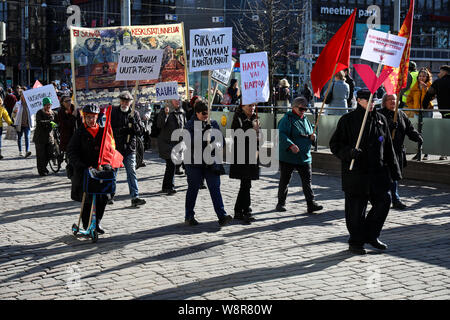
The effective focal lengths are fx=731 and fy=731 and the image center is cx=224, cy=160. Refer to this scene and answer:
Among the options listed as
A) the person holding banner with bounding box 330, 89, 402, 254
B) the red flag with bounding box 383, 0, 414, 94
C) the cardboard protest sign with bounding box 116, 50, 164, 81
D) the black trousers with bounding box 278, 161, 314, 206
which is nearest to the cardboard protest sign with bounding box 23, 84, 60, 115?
the cardboard protest sign with bounding box 116, 50, 164, 81

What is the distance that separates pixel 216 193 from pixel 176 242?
1291 millimetres

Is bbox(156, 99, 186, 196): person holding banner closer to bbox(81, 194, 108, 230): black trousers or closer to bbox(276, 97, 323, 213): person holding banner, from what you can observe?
bbox(276, 97, 323, 213): person holding banner

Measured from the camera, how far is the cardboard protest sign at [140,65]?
13.2 m

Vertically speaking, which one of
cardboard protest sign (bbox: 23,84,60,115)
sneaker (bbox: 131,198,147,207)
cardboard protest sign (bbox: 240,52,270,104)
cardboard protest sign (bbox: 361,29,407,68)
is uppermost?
cardboard protest sign (bbox: 361,29,407,68)

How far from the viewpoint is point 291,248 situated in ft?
28.2

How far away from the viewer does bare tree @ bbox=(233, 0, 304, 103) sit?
100ft

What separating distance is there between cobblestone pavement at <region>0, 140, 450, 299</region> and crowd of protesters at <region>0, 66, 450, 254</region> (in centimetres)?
38

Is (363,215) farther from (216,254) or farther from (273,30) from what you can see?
(273,30)

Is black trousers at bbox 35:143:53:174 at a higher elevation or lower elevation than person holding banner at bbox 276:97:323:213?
lower

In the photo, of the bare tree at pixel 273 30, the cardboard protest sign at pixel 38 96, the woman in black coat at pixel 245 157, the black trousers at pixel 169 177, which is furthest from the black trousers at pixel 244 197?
the bare tree at pixel 273 30

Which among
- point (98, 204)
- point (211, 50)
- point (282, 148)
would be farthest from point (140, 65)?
Result: point (98, 204)

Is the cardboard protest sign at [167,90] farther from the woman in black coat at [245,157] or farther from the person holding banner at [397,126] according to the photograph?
the person holding banner at [397,126]

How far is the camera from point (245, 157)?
33.9ft

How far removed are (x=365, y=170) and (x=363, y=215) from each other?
54 centimetres
